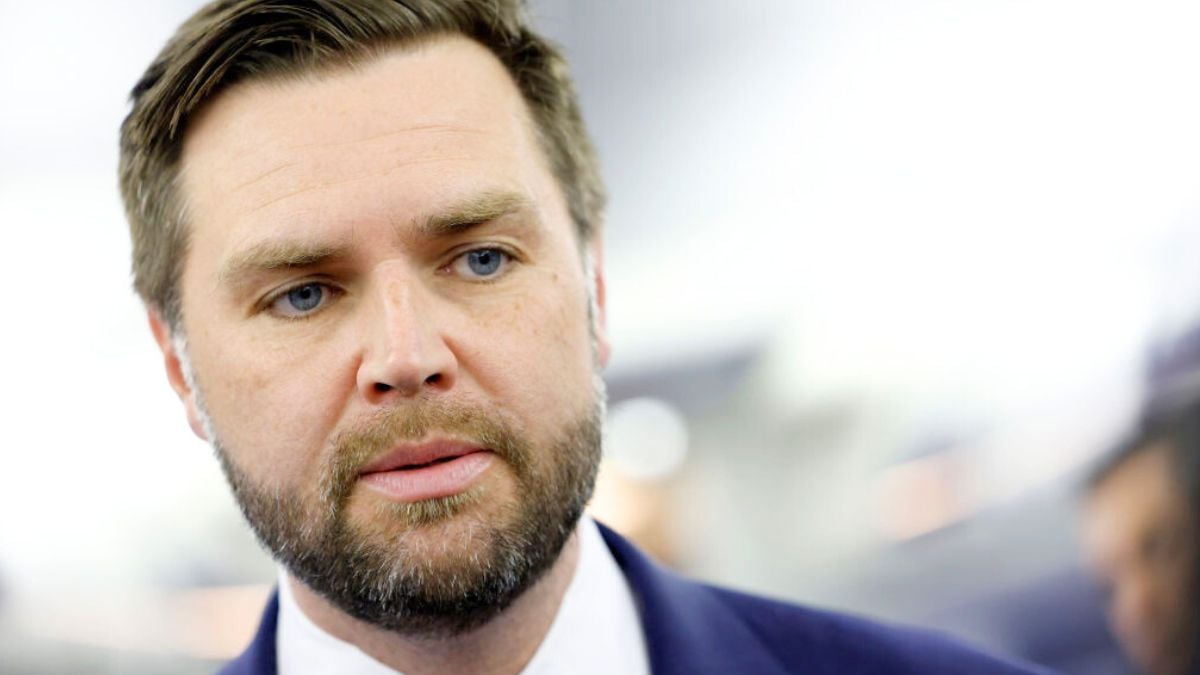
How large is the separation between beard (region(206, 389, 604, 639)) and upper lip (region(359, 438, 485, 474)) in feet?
0.03

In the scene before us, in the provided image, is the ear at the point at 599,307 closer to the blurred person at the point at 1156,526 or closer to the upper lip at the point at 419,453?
the upper lip at the point at 419,453

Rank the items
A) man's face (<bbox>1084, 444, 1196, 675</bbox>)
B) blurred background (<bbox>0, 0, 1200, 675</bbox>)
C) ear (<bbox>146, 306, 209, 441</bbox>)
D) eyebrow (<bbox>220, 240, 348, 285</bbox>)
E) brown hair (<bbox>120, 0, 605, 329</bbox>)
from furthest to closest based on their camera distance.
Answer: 1. man's face (<bbox>1084, 444, 1196, 675</bbox>)
2. blurred background (<bbox>0, 0, 1200, 675</bbox>)
3. ear (<bbox>146, 306, 209, 441</bbox>)
4. brown hair (<bbox>120, 0, 605, 329</bbox>)
5. eyebrow (<bbox>220, 240, 348, 285</bbox>)

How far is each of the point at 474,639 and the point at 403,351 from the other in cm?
46

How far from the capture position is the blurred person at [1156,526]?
9.66 ft

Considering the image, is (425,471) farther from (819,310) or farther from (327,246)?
(819,310)

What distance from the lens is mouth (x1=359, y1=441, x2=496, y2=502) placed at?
1.56 metres

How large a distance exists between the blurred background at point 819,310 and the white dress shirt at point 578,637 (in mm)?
1193

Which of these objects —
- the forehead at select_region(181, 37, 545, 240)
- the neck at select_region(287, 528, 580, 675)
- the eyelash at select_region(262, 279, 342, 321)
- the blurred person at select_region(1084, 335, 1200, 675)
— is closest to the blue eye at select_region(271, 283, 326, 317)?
the eyelash at select_region(262, 279, 342, 321)

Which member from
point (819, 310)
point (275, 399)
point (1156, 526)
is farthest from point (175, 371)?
point (1156, 526)

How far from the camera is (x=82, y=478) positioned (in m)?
2.84

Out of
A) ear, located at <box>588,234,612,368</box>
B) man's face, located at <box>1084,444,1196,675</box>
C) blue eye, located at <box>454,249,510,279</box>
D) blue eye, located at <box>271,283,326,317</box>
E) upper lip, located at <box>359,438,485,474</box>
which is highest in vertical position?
blue eye, located at <box>454,249,510,279</box>

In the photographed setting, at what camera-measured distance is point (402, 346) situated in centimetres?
153

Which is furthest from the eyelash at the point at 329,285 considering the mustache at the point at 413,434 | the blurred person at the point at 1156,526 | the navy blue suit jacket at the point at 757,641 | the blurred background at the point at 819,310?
the blurred person at the point at 1156,526

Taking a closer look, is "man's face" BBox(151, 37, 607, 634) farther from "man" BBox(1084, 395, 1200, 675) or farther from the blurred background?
"man" BBox(1084, 395, 1200, 675)
